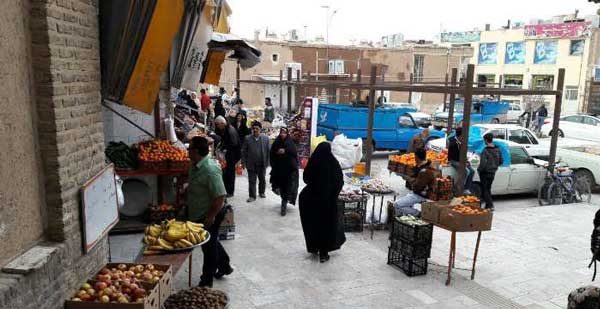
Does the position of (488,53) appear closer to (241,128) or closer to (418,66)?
(418,66)

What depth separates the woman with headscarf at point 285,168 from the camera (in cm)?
946

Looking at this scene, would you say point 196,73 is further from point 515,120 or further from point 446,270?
point 515,120

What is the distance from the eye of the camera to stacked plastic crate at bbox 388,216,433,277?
673 centimetres

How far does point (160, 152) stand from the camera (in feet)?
25.5

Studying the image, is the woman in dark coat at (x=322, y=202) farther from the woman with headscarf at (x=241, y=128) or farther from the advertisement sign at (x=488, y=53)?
the advertisement sign at (x=488, y=53)

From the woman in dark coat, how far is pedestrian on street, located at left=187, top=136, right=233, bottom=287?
5.79 ft

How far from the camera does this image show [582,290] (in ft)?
14.5

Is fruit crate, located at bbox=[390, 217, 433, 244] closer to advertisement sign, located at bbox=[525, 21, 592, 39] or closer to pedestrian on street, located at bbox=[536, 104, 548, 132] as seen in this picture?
pedestrian on street, located at bbox=[536, 104, 548, 132]

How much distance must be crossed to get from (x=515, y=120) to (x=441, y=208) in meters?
28.4

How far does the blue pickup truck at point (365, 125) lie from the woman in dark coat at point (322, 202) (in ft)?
34.5

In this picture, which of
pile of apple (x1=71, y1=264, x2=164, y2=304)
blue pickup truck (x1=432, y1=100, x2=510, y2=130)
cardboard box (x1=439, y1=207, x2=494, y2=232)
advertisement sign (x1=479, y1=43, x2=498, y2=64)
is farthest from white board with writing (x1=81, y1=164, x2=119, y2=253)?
advertisement sign (x1=479, y1=43, x2=498, y2=64)

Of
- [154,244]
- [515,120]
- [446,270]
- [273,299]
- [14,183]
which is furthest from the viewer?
[515,120]

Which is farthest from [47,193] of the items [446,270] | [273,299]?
[446,270]

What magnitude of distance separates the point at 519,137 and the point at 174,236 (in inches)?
523
